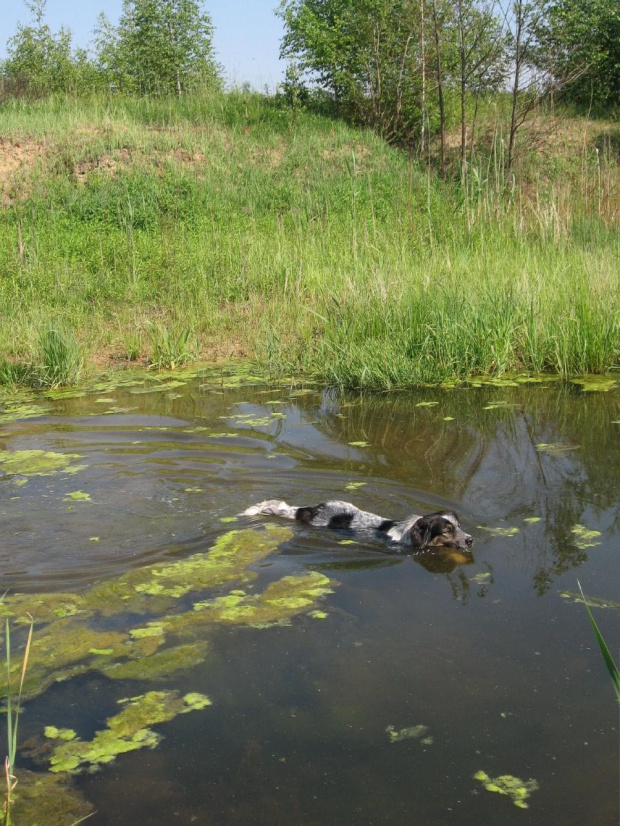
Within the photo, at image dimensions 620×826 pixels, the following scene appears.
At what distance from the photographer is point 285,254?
1152cm

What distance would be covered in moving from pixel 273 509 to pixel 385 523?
2.33ft

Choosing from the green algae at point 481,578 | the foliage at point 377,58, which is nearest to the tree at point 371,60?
the foliage at point 377,58

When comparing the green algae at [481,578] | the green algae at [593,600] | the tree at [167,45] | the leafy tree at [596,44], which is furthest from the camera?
the tree at [167,45]

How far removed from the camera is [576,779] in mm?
2652

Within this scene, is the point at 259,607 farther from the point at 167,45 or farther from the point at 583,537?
the point at 167,45

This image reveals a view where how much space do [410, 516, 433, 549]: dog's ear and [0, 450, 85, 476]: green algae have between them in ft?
8.53

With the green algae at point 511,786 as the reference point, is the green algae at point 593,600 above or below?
above

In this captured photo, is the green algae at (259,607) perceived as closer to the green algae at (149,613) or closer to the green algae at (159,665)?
the green algae at (149,613)

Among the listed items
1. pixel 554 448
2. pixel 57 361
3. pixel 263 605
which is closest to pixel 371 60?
pixel 57 361

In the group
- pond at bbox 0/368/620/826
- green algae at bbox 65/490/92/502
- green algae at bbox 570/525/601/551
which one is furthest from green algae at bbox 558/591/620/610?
green algae at bbox 65/490/92/502

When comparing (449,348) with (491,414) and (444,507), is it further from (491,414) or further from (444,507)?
(444,507)

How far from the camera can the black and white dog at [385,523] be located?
173 inches

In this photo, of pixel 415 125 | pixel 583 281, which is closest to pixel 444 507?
pixel 583 281

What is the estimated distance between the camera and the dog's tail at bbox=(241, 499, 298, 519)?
5016 millimetres
